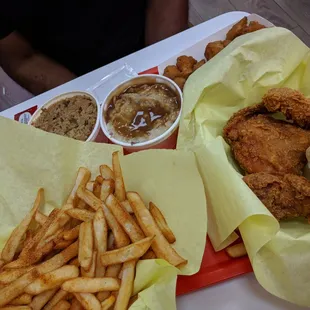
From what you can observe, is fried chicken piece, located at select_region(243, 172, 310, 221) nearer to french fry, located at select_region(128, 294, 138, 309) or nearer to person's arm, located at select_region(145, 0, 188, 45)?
french fry, located at select_region(128, 294, 138, 309)

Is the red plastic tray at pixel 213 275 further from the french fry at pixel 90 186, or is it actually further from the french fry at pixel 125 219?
the french fry at pixel 90 186

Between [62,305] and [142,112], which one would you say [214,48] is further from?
[62,305]

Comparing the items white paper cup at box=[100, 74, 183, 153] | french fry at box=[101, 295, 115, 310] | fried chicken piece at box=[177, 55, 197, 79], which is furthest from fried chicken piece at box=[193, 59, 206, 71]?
french fry at box=[101, 295, 115, 310]

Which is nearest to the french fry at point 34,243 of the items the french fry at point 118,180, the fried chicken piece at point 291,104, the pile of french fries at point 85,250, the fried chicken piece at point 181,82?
the pile of french fries at point 85,250

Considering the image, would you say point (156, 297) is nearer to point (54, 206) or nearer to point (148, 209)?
point (148, 209)

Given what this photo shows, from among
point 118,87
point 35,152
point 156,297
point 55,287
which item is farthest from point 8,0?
point 156,297

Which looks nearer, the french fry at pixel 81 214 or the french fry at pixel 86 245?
the french fry at pixel 86 245
